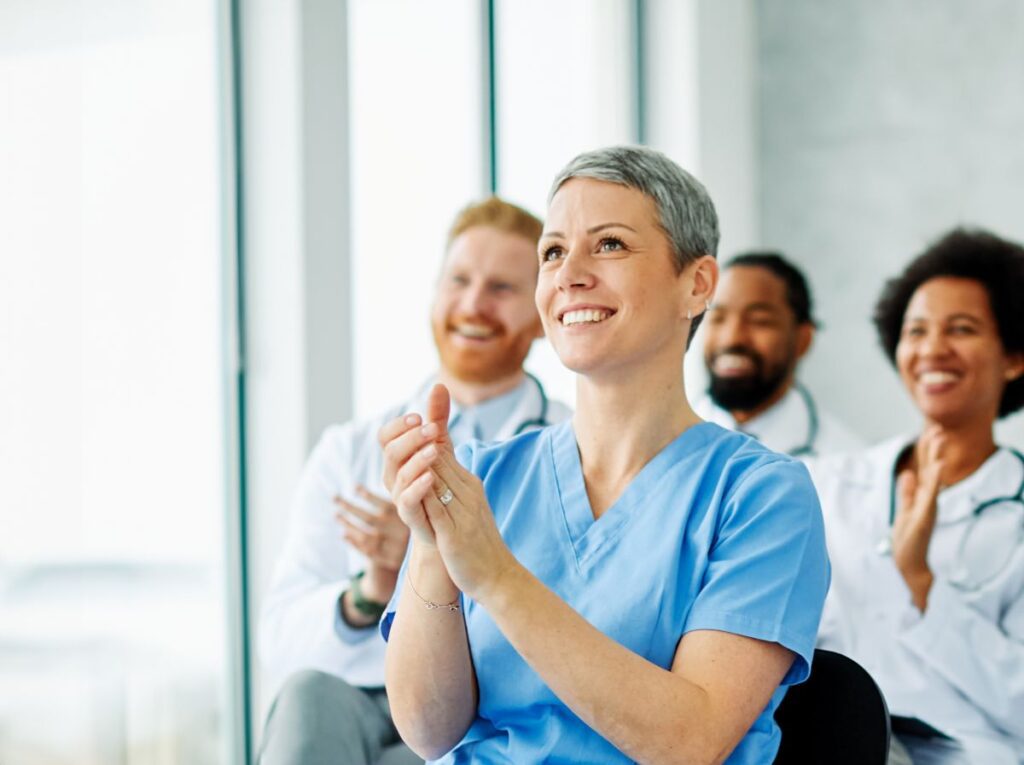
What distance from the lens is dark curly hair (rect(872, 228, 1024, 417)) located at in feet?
7.38

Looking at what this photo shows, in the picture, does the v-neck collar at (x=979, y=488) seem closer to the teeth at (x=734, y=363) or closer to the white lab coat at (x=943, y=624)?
the white lab coat at (x=943, y=624)

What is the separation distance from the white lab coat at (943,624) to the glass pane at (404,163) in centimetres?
117

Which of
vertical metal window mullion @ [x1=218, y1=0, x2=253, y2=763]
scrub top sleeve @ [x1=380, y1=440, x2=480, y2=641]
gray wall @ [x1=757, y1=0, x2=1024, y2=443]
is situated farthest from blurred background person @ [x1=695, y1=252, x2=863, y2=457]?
scrub top sleeve @ [x1=380, y1=440, x2=480, y2=641]

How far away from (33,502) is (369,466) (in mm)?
592

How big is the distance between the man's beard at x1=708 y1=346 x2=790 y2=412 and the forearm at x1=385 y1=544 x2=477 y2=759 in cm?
182

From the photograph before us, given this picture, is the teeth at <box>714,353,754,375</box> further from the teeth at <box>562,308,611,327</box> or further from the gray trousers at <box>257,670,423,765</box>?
the teeth at <box>562,308,611,327</box>

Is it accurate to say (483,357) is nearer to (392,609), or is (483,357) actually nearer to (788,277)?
(392,609)

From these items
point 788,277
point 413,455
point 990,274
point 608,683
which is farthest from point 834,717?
point 788,277

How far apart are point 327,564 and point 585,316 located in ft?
3.31

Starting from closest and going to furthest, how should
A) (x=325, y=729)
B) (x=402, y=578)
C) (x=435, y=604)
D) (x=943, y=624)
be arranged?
(x=435, y=604), (x=402, y=578), (x=325, y=729), (x=943, y=624)

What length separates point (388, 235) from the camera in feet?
9.75

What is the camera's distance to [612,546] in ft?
4.17

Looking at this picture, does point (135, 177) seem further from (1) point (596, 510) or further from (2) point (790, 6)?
(2) point (790, 6)

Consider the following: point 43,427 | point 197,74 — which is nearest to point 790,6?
point 197,74
